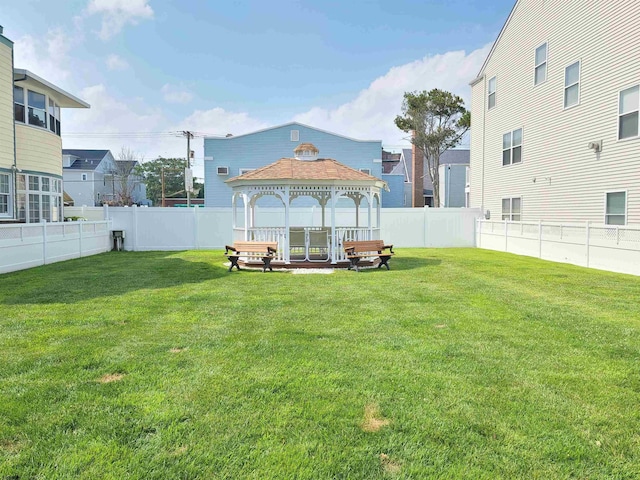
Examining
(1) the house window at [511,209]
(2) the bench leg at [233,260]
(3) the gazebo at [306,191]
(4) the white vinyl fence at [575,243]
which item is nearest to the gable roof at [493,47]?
(1) the house window at [511,209]

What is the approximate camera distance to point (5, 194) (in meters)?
14.6

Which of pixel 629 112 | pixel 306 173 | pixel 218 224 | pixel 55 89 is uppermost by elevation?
pixel 55 89

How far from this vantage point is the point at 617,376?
13.9 ft

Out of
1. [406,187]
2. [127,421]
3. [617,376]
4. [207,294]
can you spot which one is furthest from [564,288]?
[406,187]

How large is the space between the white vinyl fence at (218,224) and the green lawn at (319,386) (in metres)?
11.2

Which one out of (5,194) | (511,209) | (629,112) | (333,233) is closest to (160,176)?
(5,194)

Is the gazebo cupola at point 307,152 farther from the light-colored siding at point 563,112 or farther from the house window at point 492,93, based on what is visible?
the house window at point 492,93

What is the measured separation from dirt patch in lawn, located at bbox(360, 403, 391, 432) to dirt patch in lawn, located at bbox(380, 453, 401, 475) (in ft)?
1.12

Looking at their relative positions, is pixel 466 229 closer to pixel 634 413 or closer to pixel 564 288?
pixel 564 288

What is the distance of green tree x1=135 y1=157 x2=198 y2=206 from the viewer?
2322 inches

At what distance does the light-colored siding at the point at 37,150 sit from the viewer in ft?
50.6

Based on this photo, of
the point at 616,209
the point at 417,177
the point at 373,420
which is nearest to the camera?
the point at 373,420

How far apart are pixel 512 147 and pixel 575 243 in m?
6.77

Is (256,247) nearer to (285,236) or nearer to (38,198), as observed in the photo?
(285,236)
